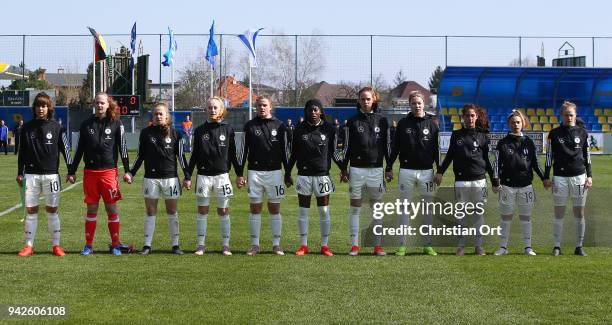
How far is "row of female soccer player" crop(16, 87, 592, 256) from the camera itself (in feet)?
38.0

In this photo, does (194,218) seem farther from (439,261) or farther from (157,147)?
(439,261)

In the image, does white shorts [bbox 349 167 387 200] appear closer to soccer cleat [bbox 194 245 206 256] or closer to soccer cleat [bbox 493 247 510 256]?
soccer cleat [bbox 493 247 510 256]

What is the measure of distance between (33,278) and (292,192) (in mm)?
12244

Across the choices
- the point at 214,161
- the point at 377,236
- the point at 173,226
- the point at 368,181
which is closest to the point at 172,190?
the point at 173,226

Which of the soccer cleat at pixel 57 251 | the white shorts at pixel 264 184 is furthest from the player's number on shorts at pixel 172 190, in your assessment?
the soccer cleat at pixel 57 251

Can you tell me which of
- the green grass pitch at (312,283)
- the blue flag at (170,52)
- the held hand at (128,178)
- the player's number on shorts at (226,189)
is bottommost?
the green grass pitch at (312,283)

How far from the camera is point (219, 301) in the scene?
28.8ft

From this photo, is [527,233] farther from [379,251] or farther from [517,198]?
[379,251]

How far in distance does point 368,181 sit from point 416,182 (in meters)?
0.60

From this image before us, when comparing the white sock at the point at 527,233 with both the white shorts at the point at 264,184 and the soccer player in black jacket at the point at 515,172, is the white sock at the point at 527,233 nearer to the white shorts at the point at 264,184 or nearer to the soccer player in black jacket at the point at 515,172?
the soccer player in black jacket at the point at 515,172

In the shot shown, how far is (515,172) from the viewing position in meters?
11.8

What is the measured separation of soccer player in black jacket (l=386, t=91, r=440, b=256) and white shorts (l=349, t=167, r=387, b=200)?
6.9 inches

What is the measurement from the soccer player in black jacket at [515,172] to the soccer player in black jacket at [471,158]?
0.17m

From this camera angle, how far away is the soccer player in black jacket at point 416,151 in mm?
11719
